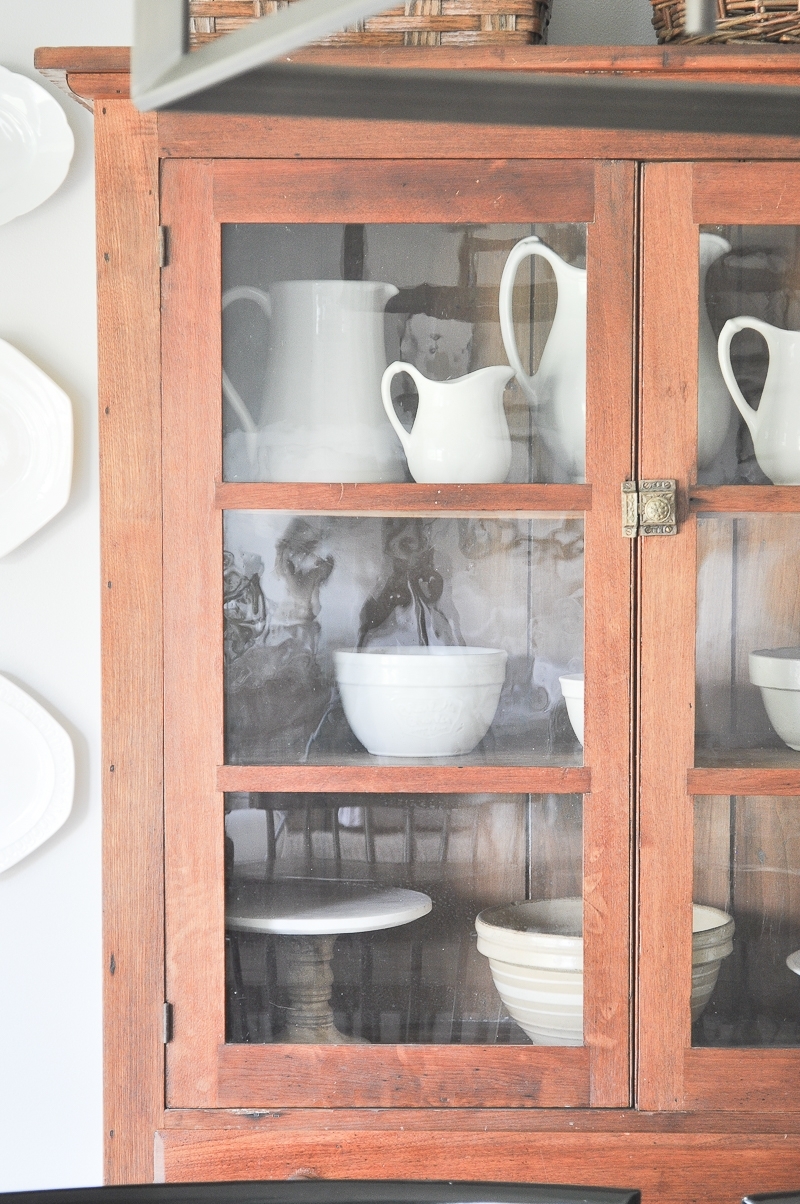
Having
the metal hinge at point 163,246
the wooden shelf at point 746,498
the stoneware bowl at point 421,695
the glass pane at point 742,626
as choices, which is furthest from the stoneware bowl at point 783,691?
the metal hinge at point 163,246

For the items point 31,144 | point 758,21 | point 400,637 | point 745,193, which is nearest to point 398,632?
point 400,637

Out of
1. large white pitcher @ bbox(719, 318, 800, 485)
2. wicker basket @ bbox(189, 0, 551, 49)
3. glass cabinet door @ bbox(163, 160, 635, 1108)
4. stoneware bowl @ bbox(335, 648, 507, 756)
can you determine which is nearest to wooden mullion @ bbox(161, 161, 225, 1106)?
glass cabinet door @ bbox(163, 160, 635, 1108)

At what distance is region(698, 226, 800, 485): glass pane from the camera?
90cm

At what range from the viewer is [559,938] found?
921mm

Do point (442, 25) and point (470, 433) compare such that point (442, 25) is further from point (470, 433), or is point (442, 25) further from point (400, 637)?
point (400, 637)

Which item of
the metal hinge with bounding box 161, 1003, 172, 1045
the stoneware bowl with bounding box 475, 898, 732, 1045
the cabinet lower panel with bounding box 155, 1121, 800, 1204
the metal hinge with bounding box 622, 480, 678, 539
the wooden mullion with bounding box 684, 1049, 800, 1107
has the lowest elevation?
the cabinet lower panel with bounding box 155, 1121, 800, 1204

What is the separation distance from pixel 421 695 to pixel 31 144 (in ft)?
2.51

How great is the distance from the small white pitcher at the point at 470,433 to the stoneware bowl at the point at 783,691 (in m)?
0.28

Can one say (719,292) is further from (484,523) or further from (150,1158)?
(150,1158)

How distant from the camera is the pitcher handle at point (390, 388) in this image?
3.04 feet

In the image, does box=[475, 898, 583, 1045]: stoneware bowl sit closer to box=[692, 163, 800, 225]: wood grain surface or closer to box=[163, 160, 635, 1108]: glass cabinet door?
box=[163, 160, 635, 1108]: glass cabinet door

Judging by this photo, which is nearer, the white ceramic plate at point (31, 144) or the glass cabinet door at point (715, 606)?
the glass cabinet door at point (715, 606)

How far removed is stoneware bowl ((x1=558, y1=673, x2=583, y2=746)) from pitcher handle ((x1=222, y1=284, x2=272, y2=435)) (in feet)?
1.09

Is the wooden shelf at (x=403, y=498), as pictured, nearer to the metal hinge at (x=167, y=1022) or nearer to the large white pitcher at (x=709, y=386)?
the large white pitcher at (x=709, y=386)
